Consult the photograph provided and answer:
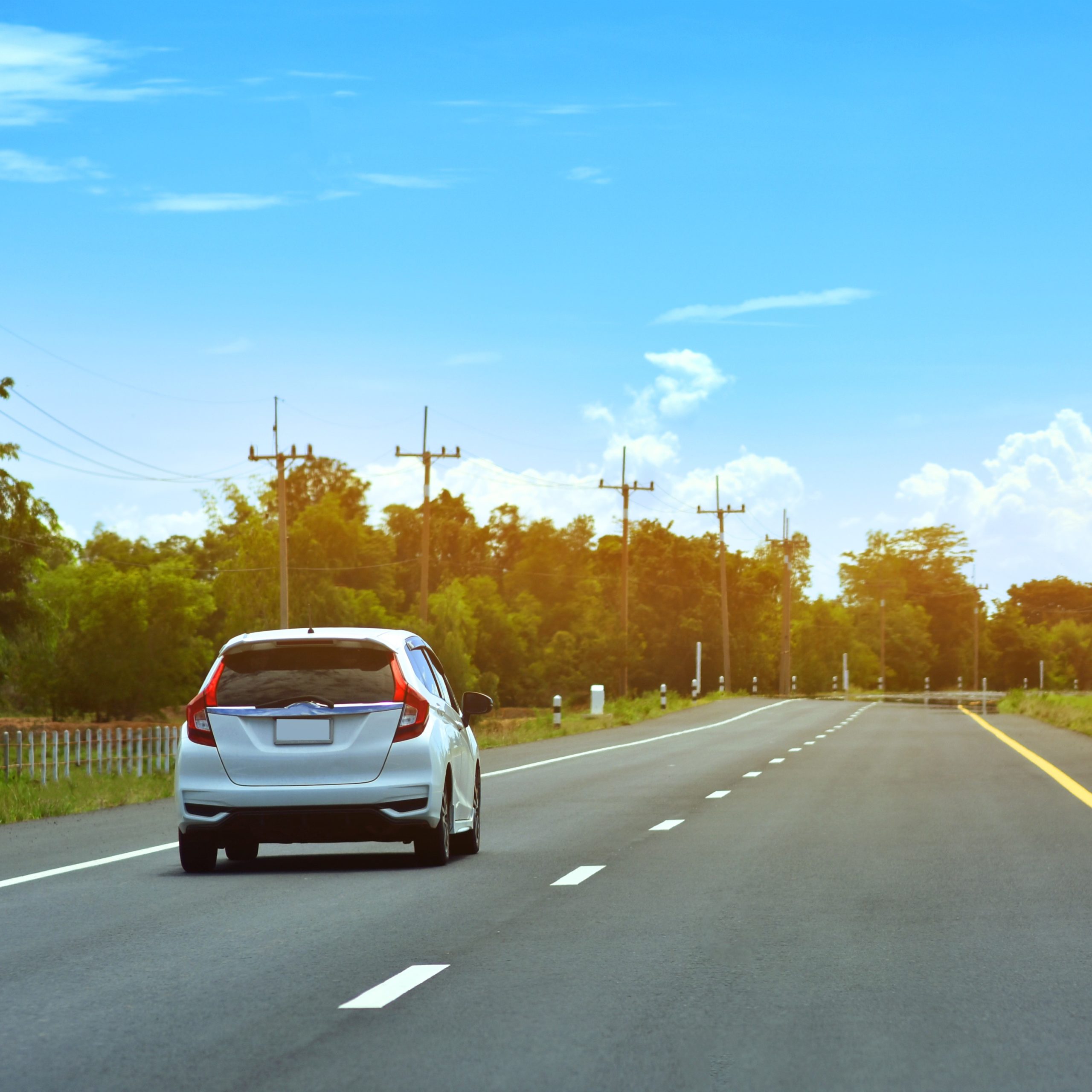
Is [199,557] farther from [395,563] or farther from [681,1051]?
[681,1051]

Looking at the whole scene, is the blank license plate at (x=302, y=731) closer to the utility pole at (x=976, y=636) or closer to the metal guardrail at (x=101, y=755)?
the metal guardrail at (x=101, y=755)

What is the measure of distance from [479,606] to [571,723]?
76.0m

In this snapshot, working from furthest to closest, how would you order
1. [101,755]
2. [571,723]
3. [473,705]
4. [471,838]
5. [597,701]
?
[597,701]
[571,723]
[101,755]
[473,705]
[471,838]

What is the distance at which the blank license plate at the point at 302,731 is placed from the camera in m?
12.7

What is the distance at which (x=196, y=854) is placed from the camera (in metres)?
13.1

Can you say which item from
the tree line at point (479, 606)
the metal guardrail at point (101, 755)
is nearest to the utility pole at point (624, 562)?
the tree line at point (479, 606)

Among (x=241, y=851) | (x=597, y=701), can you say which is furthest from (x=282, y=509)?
(x=241, y=851)

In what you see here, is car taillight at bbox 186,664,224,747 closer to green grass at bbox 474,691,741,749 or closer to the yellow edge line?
the yellow edge line

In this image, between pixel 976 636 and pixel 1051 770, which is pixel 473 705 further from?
pixel 976 636

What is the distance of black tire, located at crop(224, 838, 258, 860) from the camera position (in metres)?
14.3

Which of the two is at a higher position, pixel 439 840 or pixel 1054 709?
pixel 1054 709

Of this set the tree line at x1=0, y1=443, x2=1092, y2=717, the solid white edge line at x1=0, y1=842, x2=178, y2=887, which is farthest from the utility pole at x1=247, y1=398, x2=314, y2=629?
the solid white edge line at x1=0, y1=842, x2=178, y2=887

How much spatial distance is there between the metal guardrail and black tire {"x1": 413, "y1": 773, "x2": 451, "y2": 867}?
12.3 m

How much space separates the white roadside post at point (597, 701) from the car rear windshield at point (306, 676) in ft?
141
